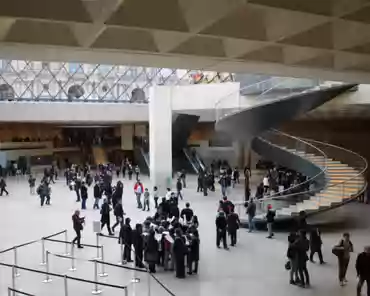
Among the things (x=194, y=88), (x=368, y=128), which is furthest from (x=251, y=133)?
(x=368, y=128)

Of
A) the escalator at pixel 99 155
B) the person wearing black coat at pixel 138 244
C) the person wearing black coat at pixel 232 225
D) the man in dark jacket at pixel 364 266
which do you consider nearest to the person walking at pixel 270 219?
the person wearing black coat at pixel 232 225

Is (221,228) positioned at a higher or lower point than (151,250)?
higher

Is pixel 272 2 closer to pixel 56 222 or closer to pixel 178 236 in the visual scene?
pixel 178 236

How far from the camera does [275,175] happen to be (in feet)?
74.6

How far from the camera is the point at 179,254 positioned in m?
9.59

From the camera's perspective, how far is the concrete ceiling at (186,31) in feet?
20.5

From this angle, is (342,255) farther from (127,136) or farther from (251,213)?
(127,136)

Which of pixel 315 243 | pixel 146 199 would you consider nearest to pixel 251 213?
pixel 315 243

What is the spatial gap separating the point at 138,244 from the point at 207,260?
1.70 metres

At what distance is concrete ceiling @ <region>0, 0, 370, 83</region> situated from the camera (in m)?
6.25

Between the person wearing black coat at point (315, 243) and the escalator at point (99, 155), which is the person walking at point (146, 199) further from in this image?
the escalator at point (99, 155)

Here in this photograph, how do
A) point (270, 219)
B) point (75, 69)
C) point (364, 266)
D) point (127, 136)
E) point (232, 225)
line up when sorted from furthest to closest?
point (75, 69), point (127, 136), point (270, 219), point (232, 225), point (364, 266)

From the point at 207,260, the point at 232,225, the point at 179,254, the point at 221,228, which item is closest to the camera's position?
the point at 179,254

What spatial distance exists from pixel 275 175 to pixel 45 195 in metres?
9.99
